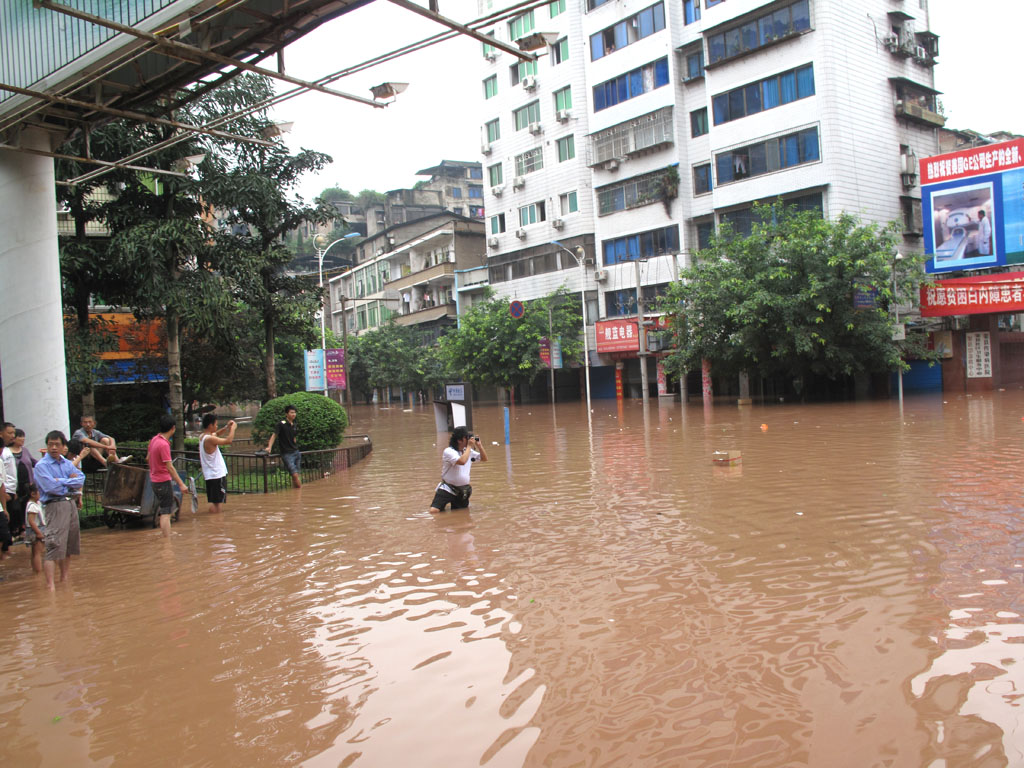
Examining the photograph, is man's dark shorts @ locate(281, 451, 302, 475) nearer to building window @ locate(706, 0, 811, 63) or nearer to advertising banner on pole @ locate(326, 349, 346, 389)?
advertising banner on pole @ locate(326, 349, 346, 389)

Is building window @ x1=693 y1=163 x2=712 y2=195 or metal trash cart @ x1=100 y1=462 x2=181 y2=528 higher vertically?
building window @ x1=693 y1=163 x2=712 y2=195

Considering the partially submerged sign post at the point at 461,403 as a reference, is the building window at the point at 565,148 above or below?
above

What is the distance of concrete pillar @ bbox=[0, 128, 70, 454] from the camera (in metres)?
12.3

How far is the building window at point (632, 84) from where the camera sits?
4162 centimetres

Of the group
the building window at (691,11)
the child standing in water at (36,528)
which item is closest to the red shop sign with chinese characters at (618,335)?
the building window at (691,11)

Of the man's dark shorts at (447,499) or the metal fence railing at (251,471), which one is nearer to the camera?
the man's dark shorts at (447,499)

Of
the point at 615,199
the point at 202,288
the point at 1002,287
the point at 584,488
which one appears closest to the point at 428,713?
the point at 584,488

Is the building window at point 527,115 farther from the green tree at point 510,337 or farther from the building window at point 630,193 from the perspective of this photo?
the green tree at point 510,337

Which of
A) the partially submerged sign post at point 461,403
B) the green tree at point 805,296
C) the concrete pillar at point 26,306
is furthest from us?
the green tree at point 805,296

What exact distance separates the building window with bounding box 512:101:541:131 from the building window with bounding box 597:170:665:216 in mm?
8503

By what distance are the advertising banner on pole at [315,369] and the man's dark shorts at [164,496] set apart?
60.3 feet

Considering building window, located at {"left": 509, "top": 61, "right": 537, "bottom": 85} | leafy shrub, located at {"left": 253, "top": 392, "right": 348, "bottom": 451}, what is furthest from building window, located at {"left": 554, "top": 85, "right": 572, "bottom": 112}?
leafy shrub, located at {"left": 253, "top": 392, "right": 348, "bottom": 451}

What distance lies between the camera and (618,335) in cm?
4453

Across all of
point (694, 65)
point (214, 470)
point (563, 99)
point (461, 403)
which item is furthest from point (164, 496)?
point (563, 99)
